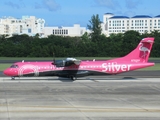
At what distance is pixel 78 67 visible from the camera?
39.8 meters

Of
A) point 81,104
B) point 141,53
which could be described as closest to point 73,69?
point 141,53

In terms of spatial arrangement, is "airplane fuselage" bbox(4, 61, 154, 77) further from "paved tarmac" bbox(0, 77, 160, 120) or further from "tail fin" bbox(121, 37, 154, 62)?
"paved tarmac" bbox(0, 77, 160, 120)

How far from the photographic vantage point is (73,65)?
39.6 meters

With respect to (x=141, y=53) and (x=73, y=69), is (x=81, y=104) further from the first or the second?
(x=141, y=53)

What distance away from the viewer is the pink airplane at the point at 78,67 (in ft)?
127

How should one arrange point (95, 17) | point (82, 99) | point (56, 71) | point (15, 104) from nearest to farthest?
point (15, 104) < point (82, 99) < point (56, 71) < point (95, 17)

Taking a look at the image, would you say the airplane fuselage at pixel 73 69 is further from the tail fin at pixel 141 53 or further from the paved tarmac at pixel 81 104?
the paved tarmac at pixel 81 104

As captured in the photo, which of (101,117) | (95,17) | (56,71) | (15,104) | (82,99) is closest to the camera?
(101,117)

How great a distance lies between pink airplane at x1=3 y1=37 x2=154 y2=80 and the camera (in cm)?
3884

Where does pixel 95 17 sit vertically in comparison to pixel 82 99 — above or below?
above

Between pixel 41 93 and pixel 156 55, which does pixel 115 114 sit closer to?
pixel 41 93

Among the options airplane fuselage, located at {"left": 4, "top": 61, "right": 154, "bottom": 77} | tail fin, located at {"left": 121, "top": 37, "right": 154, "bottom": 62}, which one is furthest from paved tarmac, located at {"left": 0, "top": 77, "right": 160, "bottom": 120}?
tail fin, located at {"left": 121, "top": 37, "right": 154, "bottom": 62}

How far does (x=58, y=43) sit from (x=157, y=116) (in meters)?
101

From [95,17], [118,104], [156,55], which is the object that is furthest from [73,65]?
[95,17]
